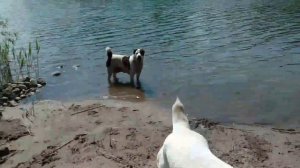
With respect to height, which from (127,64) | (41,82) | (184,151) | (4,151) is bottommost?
(41,82)

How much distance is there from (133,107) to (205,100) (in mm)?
1846

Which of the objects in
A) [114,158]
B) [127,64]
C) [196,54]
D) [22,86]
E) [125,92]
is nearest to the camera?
[114,158]

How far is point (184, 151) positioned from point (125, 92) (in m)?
7.80

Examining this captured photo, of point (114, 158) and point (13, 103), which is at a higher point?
point (114, 158)

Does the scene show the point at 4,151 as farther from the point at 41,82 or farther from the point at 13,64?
the point at 13,64

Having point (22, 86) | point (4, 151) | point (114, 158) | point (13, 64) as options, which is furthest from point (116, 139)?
point (13, 64)

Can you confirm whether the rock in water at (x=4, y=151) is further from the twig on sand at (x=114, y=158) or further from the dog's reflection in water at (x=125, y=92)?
the dog's reflection in water at (x=125, y=92)

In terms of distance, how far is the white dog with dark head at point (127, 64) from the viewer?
39.4 feet

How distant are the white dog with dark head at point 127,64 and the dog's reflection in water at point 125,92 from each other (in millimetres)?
323

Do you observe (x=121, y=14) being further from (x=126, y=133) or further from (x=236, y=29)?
(x=126, y=133)

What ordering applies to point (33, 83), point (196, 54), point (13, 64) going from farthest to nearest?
1. point (13, 64)
2. point (196, 54)
3. point (33, 83)

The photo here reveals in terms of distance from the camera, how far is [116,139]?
7.65m

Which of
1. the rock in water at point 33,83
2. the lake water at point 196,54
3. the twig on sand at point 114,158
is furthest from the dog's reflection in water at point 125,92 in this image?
the twig on sand at point 114,158

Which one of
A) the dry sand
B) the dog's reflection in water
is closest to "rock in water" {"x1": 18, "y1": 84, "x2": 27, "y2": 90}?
the dry sand
